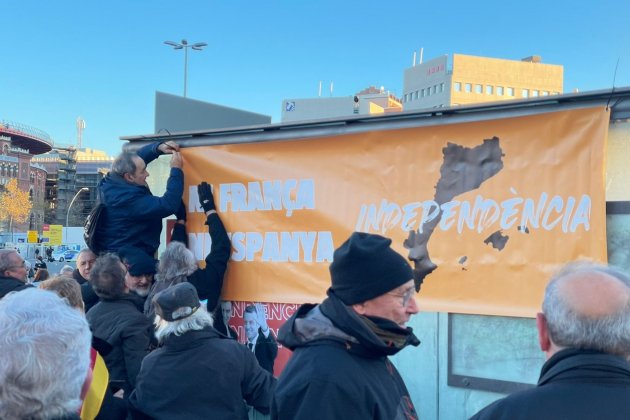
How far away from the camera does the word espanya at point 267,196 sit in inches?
161

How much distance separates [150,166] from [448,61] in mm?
56974

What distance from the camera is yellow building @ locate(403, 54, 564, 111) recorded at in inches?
2127

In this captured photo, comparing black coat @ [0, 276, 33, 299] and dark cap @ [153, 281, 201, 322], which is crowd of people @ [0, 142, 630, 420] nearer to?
dark cap @ [153, 281, 201, 322]

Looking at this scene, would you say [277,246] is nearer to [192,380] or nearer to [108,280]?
[108,280]

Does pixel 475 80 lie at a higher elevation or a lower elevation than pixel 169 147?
higher

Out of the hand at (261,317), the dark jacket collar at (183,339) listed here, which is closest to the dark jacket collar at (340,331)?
the dark jacket collar at (183,339)

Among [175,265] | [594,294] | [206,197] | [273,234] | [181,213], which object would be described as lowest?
[175,265]

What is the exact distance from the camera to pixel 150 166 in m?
4.89

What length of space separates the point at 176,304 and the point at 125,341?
0.78 meters

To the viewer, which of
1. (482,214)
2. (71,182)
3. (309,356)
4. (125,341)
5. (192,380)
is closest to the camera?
(309,356)

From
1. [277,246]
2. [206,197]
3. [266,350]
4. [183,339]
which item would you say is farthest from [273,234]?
[183,339]

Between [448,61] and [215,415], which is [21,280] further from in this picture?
[448,61]

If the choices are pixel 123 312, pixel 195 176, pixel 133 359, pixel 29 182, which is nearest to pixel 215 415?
pixel 133 359

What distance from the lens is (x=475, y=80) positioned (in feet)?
196
